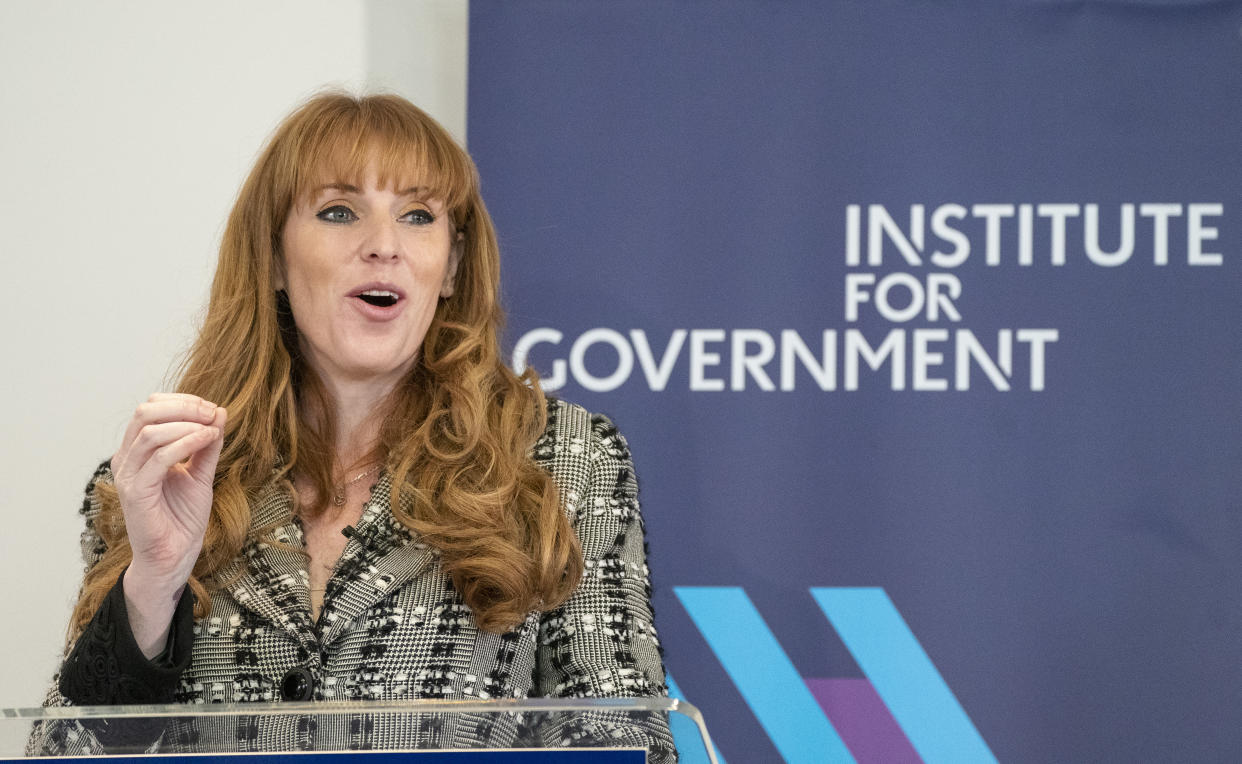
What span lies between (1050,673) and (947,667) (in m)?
0.20

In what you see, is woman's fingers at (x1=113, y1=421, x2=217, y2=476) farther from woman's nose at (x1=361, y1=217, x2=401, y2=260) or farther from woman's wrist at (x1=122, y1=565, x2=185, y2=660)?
woman's nose at (x1=361, y1=217, x2=401, y2=260)

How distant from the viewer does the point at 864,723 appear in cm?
279

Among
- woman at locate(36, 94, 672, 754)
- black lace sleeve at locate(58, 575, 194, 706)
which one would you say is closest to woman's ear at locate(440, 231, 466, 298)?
woman at locate(36, 94, 672, 754)

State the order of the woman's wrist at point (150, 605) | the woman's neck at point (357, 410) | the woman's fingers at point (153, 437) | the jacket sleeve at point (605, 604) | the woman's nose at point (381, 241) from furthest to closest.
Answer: the woman's neck at point (357, 410) → the woman's nose at point (381, 241) → the jacket sleeve at point (605, 604) → the woman's wrist at point (150, 605) → the woman's fingers at point (153, 437)

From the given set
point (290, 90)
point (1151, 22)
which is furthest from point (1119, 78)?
point (290, 90)

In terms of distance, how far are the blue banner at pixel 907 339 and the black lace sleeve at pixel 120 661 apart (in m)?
1.45

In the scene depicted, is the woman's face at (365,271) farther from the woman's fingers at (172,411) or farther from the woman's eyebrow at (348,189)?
the woman's fingers at (172,411)

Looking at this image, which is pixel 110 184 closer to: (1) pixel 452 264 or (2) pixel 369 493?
(1) pixel 452 264

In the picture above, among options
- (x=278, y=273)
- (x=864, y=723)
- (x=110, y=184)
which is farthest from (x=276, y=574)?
(x=110, y=184)

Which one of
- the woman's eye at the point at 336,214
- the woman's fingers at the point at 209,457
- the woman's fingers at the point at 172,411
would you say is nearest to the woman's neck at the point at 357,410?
the woman's eye at the point at 336,214

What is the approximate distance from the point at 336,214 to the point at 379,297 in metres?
0.13

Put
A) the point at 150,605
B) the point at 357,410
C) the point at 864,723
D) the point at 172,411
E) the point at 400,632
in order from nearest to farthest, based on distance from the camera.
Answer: the point at 172,411 → the point at 150,605 → the point at 400,632 → the point at 357,410 → the point at 864,723

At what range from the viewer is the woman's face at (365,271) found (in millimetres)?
1879

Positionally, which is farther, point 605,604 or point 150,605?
point 605,604
